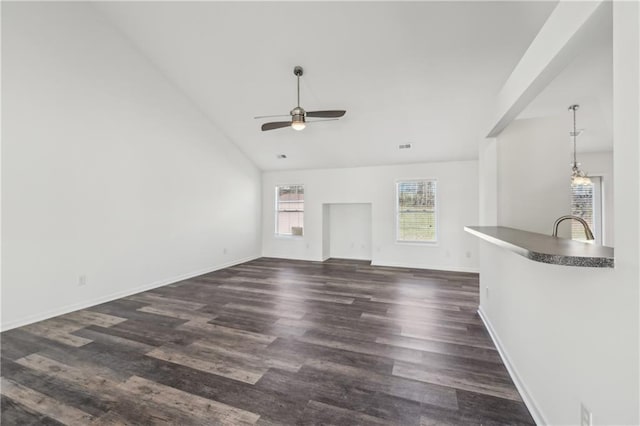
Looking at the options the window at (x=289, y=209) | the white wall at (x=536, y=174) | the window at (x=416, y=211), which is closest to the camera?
the white wall at (x=536, y=174)

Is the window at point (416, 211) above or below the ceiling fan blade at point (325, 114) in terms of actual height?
below

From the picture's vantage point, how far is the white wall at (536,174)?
252 cm

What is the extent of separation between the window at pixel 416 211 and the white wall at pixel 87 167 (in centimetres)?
461

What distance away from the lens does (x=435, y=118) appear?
459cm

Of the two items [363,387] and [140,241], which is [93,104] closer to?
[140,241]

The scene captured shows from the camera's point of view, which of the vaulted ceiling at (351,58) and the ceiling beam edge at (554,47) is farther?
the vaulted ceiling at (351,58)

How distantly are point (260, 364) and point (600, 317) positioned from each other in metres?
2.28

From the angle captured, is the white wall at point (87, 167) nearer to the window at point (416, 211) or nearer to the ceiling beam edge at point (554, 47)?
the window at point (416, 211)

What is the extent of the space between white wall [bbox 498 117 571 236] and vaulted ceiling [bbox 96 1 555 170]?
47 cm

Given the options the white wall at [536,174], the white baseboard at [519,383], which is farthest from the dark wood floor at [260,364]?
the white wall at [536,174]

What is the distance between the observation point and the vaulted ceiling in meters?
3.03

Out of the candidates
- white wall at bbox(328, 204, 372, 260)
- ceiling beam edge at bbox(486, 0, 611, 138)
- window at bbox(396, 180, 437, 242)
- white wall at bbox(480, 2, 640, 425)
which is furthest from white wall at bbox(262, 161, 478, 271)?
white wall at bbox(480, 2, 640, 425)

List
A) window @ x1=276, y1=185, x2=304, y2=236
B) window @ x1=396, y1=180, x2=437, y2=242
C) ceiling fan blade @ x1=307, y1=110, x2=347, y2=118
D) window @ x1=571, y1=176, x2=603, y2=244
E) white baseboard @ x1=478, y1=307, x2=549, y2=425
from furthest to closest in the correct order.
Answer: window @ x1=276, y1=185, x2=304, y2=236, window @ x1=396, y1=180, x2=437, y2=242, window @ x1=571, y1=176, x2=603, y2=244, ceiling fan blade @ x1=307, y1=110, x2=347, y2=118, white baseboard @ x1=478, y1=307, x2=549, y2=425

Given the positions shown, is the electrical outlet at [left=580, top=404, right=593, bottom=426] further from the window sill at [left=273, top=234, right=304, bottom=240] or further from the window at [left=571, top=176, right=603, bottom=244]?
the window sill at [left=273, top=234, right=304, bottom=240]
